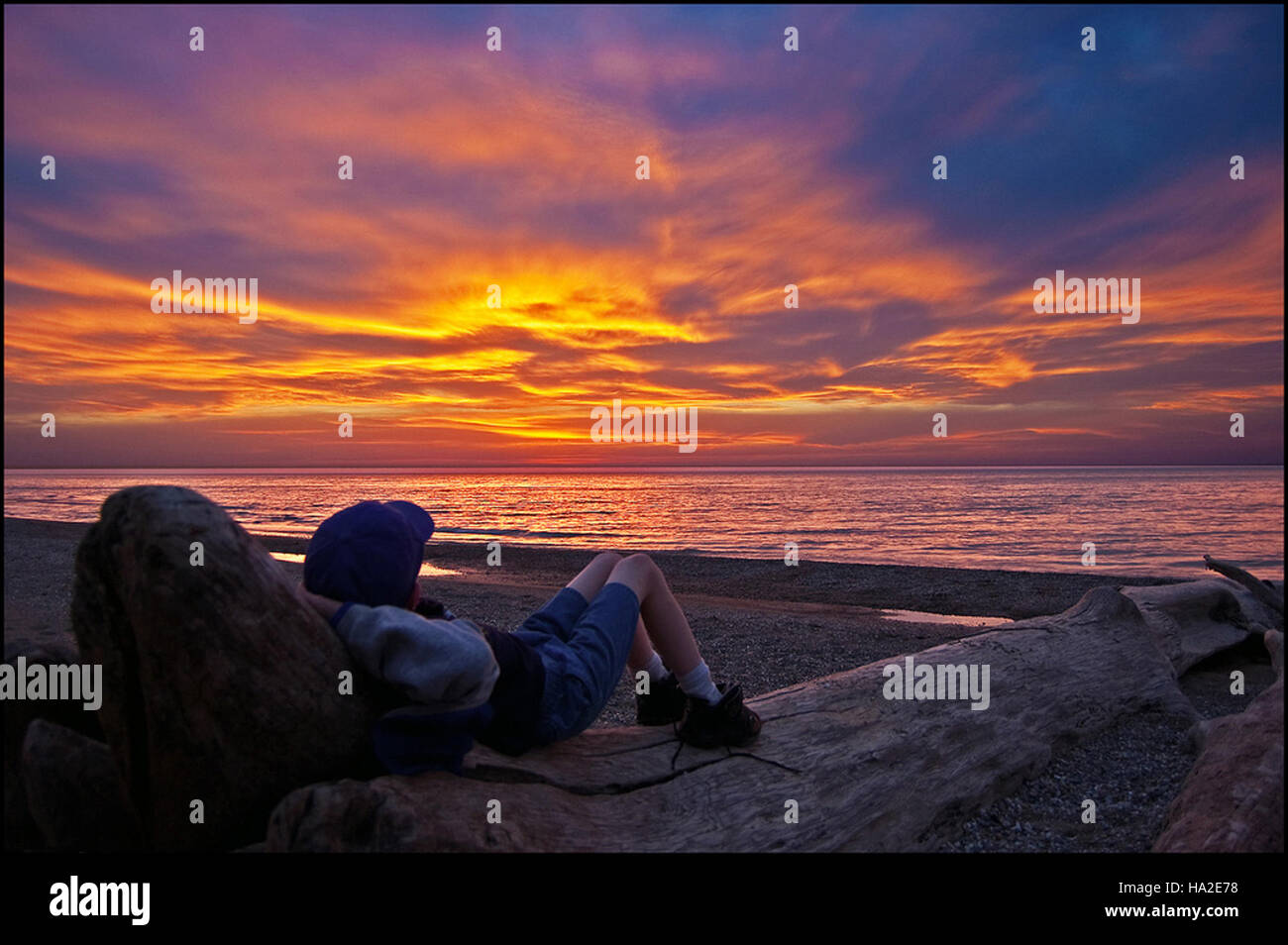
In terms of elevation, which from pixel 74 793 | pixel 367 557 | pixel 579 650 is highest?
pixel 367 557

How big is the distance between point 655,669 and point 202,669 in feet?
9.07

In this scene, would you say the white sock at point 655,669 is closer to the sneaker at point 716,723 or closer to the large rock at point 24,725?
the sneaker at point 716,723

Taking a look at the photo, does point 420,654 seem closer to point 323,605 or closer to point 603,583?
point 323,605

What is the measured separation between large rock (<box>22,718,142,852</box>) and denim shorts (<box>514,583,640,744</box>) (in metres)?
1.85

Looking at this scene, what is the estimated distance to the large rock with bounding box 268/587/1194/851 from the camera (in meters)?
2.72

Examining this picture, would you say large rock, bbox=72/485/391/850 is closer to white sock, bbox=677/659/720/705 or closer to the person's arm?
the person's arm

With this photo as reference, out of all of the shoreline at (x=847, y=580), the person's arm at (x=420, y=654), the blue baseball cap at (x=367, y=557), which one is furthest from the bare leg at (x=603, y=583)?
the shoreline at (x=847, y=580)

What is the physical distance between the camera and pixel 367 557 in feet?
10.9

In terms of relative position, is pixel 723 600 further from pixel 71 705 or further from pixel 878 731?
pixel 71 705

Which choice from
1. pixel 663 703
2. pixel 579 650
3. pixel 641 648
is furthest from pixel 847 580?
pixel 579 650

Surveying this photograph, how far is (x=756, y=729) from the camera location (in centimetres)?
466

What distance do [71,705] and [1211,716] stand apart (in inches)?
366
